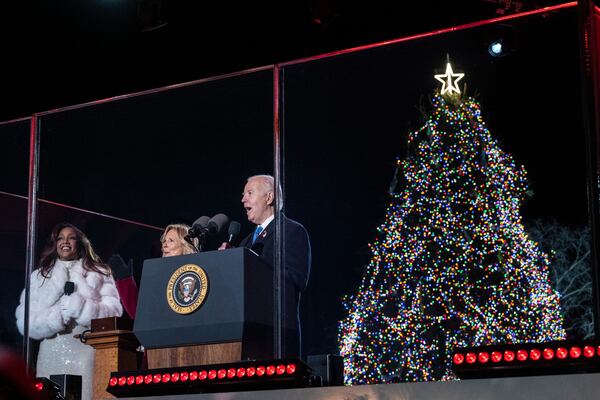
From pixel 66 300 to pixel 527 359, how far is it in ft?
10.9

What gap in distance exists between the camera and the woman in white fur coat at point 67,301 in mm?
5410

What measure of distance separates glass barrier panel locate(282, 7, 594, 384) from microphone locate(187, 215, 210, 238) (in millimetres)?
516

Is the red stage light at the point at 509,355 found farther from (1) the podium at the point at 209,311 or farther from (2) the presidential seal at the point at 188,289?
(2) the presidential seal at the point at 188,289

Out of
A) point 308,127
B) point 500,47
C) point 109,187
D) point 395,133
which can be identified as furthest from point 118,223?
point 500,47

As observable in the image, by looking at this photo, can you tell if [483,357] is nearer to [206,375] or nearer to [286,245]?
[206,375]

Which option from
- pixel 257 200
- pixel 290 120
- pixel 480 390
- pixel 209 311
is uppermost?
pixel 290 120

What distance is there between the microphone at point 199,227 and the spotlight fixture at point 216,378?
137 cm

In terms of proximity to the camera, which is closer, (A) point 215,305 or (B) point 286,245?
(A) point 215,305

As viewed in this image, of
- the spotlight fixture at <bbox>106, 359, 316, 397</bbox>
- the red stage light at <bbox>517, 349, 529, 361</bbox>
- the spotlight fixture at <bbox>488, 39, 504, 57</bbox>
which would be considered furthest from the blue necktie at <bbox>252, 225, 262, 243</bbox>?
the red stage light at <bbox>517, 349, 529, 361</bbox>

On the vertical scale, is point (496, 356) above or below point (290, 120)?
below

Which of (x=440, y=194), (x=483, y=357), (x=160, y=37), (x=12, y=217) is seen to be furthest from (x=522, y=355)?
(x=160, y=37)

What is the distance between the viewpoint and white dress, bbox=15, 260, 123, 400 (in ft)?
17.7

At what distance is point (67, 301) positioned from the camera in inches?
219

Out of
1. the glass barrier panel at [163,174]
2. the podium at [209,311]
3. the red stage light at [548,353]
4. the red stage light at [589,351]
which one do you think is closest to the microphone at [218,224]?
the glass barrier panel at [163,174]
